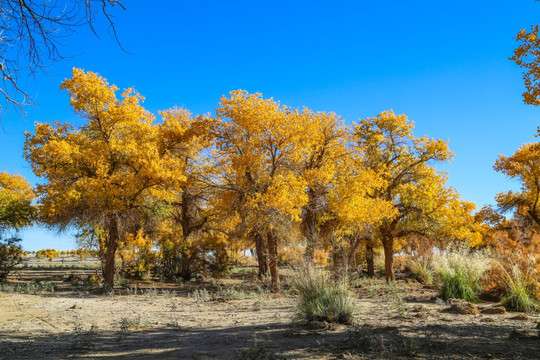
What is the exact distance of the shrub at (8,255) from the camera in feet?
66.0

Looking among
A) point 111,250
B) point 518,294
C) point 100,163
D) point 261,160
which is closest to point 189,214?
point 111,250

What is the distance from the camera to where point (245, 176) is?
15.4 meters

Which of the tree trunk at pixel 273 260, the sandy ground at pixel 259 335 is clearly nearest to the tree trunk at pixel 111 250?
the sandy ground at pixel 259 335

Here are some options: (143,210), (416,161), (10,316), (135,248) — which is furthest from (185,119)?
(10,316)

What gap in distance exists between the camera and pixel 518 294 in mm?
9141

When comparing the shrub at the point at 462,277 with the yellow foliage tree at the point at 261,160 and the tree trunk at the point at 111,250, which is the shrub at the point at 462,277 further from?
the tree trunk at the point at 111,250

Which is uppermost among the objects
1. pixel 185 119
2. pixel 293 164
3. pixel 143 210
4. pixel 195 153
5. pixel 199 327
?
pixel 185 119

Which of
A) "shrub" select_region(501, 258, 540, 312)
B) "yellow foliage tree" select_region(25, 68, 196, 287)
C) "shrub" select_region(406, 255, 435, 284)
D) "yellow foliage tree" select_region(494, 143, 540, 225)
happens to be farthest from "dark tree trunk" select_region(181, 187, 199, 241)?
"yellow foliage tree" select_region(494, 143, 540, 225)

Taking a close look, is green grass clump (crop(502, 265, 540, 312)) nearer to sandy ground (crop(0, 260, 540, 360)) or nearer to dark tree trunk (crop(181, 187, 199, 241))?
sandy ground (crop(0, 260, 540, 360))

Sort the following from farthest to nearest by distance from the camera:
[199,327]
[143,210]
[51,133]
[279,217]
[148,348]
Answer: [143,210]
[51,133]
[279,217]
[199,327]
[148,348]

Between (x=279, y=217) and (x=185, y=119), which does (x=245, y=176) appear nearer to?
(x=279, y=217)

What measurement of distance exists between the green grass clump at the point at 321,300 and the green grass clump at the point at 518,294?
4525 millimetres

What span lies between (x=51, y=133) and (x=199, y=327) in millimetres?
12779

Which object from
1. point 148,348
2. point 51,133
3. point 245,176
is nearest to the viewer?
point 148,348
